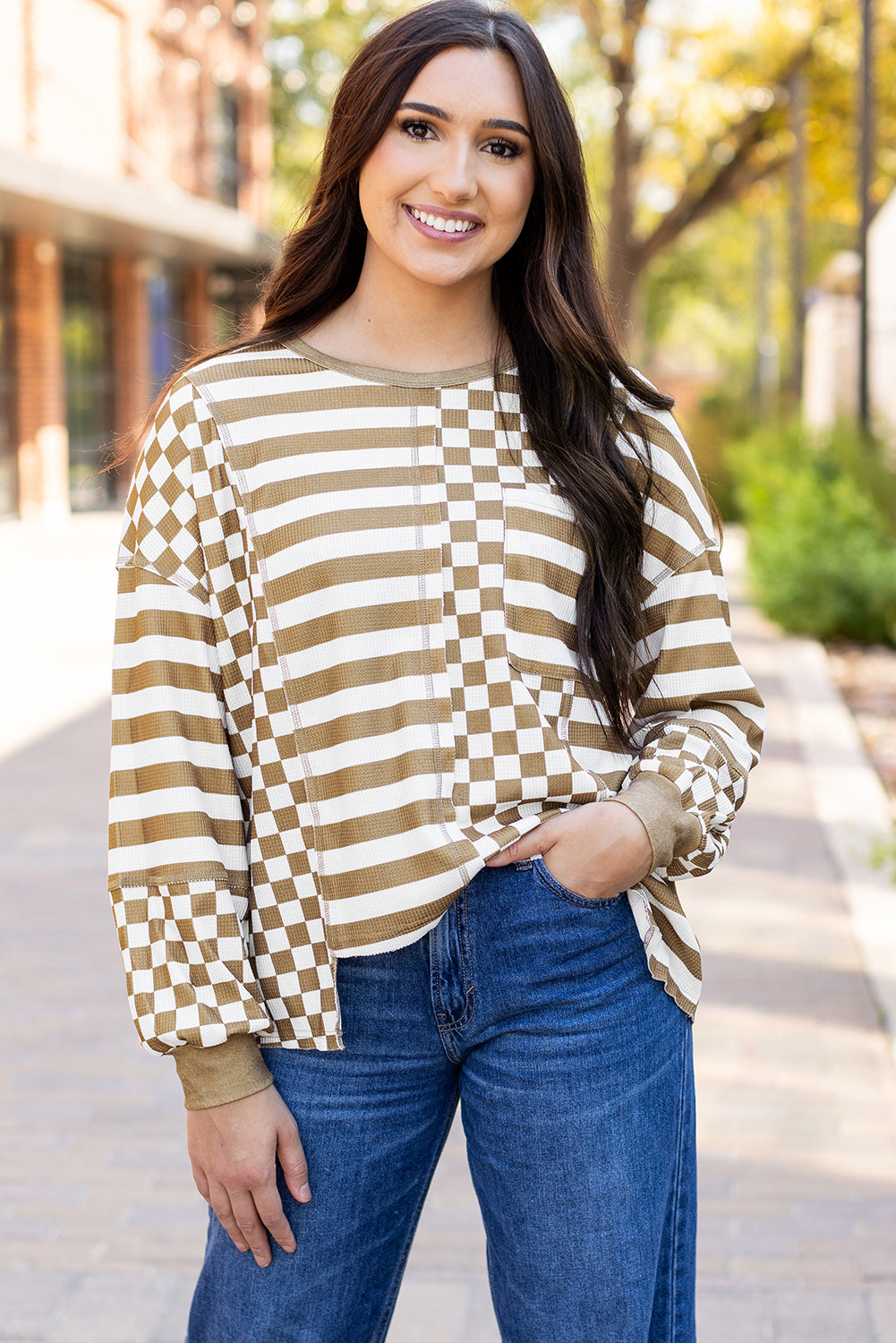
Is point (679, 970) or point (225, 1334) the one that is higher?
point (679, 970)

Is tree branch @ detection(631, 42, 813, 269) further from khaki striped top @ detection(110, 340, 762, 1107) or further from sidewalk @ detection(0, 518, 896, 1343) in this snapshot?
khaki striped top @ detection(110, 340, 762, 1107)

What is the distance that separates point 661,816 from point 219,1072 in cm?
54

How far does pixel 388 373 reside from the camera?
5.67 feet

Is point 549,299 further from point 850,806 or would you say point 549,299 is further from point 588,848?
point 850,806

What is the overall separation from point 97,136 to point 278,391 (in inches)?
783

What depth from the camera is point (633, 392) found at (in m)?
1.85

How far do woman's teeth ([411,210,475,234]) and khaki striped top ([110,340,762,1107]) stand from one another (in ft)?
0.55

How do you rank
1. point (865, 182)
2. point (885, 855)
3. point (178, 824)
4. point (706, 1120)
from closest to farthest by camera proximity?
point (178, 824)
point (706, 1120)
point (885, 855)
point (865, 182)

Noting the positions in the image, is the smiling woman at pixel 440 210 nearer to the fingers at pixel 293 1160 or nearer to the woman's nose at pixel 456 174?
the woman's nose at pixel 456 174

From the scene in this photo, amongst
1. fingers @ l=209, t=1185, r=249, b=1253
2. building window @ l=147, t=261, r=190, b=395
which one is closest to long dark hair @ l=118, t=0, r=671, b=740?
fingers @ l=209, t=1185, r=249, b=1253

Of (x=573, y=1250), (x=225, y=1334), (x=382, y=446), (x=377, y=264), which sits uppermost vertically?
(x=377, y=264)

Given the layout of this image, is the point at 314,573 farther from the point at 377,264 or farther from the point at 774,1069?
the point at 774,1069

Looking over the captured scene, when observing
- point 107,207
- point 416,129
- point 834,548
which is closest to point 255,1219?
point 416,129

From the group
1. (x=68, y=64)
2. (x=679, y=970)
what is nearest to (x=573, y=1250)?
(x=679, y=970)
